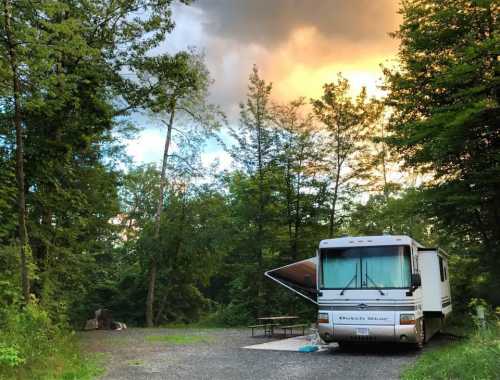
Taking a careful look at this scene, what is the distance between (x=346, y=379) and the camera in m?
8.16

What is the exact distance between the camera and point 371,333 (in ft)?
35.0

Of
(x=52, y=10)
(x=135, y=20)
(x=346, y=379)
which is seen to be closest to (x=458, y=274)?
(x=346, y=379)

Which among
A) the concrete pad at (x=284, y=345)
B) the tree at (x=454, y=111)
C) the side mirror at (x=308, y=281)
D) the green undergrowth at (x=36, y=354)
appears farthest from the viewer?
the side mirror at (x=308, y=281)

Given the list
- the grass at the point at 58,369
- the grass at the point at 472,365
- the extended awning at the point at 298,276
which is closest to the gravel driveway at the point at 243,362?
the grass at the point at 58,369

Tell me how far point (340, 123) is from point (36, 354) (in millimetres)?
18612

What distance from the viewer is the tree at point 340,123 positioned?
78.0 ft

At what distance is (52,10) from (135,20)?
5.22 m

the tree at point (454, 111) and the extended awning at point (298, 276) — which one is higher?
the tree at point (454, 111)

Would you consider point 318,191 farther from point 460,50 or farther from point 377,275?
point 377,275

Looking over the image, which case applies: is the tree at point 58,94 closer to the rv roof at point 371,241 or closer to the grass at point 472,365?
the rv roof at point 371,241

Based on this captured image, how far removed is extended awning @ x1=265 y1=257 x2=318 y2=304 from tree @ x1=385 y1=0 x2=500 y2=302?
4688 millimetres

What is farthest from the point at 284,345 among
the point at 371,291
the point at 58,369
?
the point at 58,369

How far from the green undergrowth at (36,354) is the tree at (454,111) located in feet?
36.3

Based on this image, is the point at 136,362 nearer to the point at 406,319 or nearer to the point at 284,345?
the point at 284,345
